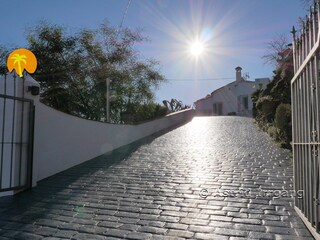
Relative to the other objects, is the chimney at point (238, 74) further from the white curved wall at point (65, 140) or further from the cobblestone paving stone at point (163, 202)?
the cobblestone paving stone at point (163, 202)

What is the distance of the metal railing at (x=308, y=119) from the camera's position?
10.3 feet

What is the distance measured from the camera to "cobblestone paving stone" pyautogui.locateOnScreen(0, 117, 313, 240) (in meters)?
3.70

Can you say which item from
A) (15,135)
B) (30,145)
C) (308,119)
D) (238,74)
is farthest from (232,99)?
(308,119)

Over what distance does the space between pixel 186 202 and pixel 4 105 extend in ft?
12.7

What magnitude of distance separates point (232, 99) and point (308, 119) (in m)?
33.2

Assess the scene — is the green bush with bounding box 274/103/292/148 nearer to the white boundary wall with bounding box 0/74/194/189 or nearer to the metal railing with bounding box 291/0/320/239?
the metal railing with bounding box 291/0/320/239

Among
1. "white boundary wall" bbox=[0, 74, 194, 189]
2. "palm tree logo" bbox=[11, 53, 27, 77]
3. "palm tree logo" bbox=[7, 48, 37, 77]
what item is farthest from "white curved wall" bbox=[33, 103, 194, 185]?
"palm tree logo" bbox=[11, 53, 27, 77]

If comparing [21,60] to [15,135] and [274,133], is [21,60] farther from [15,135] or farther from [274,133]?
[274,133]

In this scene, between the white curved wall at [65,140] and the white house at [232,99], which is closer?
the white curved wall at [65,140]

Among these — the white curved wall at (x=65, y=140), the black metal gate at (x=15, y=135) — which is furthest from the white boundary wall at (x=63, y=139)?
the black metal gate at (x=15, y=135)

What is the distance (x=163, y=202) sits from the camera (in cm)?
485

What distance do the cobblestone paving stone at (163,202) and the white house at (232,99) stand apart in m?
24.8

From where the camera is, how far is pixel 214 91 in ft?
126

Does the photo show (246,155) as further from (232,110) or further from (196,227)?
(232,110)
